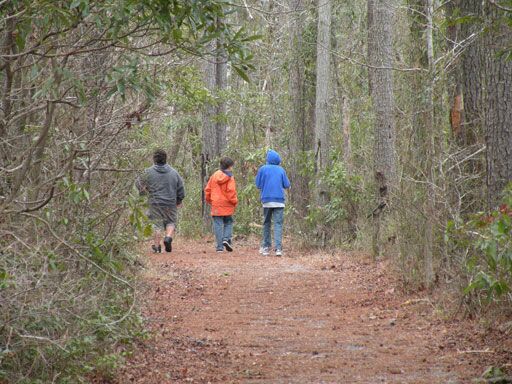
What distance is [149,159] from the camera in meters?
12.8

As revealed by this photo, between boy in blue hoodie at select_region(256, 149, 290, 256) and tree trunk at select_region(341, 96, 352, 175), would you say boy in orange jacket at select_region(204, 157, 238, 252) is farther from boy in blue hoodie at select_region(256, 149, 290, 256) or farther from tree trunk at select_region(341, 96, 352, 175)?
tree trunk at select_region(341, 96, 352, 175)

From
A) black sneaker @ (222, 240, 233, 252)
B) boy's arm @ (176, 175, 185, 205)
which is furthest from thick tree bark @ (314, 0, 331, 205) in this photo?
boy's arm @ (176, 175, 185, 205)

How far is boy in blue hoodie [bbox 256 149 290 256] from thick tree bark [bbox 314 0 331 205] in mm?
989

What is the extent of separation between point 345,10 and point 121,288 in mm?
19722

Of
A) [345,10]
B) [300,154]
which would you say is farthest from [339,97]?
[300,154]

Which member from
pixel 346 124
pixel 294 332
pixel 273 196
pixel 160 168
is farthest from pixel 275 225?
pixel 346 124

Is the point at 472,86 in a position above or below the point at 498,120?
above

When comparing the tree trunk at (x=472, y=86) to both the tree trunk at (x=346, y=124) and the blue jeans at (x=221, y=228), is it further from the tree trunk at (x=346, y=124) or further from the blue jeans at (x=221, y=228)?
the tree trunk at (x=346, y=124)

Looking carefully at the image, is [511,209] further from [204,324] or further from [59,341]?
[204,324]

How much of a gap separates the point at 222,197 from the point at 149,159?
21.8 ft

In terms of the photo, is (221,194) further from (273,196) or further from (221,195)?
(273,196)

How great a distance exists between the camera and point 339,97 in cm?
3031

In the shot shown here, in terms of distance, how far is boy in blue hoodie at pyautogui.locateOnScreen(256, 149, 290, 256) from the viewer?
1880 centimetres

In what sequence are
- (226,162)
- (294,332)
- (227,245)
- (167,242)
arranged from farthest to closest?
(227,245), (226,162), (167,242), (294,332)
